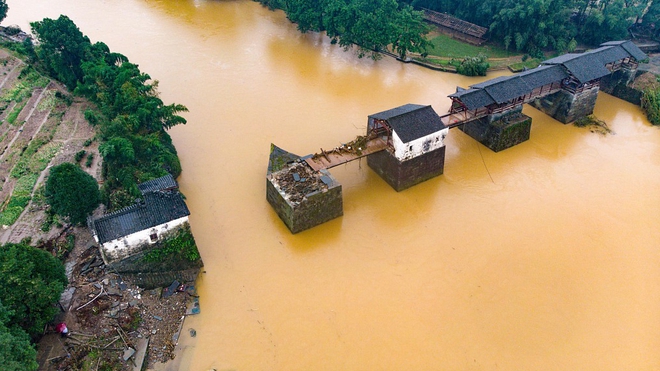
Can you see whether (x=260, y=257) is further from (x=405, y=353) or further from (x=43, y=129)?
(x=43, y=129)

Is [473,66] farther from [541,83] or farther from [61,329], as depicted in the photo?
[61,329]

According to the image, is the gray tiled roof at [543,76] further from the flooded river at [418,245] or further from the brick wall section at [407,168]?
the brick wall section at [407,168]

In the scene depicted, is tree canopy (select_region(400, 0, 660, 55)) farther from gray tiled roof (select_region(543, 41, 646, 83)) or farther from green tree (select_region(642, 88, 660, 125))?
green tree (select_region(642, 88, 660, 125))

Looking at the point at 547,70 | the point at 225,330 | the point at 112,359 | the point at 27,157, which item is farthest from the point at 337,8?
→ the point at 112,359

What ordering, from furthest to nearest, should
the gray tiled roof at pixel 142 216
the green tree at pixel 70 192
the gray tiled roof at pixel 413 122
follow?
the gray tiled roof at pixel 413 122 < the green tree at pixel 70 192 < the gray tiled roof at pixel 142 216

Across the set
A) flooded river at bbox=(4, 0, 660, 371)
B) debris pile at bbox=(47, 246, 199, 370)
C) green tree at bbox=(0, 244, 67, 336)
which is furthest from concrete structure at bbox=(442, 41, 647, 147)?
green tree at bbox=(0, 244, 67, 336)

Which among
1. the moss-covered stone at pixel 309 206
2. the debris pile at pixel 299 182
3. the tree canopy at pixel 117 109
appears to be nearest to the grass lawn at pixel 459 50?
the debris pile at pixel 299 182

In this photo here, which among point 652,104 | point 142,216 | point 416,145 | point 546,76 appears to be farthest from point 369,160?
point 652,104
